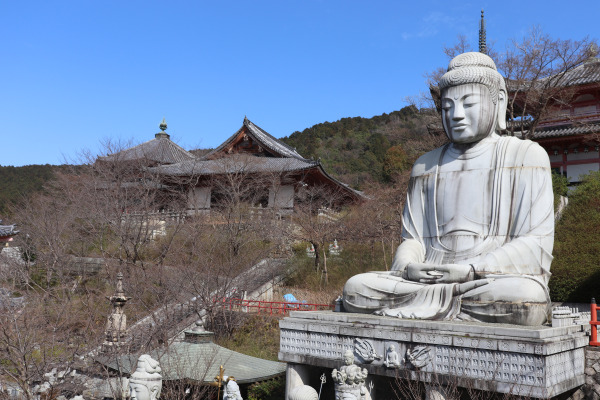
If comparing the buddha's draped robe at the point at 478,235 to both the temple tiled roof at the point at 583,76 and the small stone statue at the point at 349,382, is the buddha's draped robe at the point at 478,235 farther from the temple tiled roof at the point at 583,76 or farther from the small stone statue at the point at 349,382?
the temple tiled roof at the point at 583,76

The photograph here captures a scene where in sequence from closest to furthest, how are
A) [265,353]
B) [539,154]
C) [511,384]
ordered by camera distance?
[511,384]
[539,154]
[265,353]

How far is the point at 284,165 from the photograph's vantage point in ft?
72.6

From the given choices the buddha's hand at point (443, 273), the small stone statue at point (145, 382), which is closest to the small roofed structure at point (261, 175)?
the buddha's hand at point (443, 273)

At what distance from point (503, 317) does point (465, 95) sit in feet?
8.47

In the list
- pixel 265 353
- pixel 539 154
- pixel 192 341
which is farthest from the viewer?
pixel 265 353

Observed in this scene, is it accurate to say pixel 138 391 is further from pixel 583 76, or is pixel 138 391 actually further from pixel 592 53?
pixel 583 76

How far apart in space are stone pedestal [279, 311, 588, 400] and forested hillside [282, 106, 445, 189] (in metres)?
26.6

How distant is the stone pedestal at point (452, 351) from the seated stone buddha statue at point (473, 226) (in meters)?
0.36

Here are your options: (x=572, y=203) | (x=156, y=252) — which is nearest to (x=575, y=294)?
(x=572, y=203)

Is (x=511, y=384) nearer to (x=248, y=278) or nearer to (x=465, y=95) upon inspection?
(x=465, y=95)

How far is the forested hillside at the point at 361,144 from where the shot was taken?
34.9m

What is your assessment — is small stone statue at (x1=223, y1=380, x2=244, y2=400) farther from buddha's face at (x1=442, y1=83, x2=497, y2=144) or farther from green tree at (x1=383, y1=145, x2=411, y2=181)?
green tree at (x1=383, y1=145, x2=411, y2=181)

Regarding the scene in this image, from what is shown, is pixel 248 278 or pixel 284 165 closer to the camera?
pixel 248 278

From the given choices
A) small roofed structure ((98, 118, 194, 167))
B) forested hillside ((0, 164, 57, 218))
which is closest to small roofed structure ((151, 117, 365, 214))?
small roofed structure ((98, 118, 194, 167))
